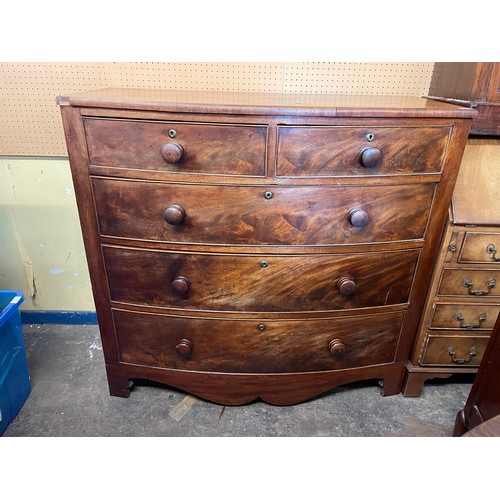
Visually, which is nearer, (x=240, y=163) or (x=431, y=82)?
(x=240, y=163)

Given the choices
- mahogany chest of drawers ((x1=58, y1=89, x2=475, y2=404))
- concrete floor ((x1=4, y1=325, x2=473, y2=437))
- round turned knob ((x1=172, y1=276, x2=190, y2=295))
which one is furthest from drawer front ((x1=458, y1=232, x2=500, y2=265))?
round turned knob ((x1=172, y1=276, x2=190, y2=295))

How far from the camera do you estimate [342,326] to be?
1447mm

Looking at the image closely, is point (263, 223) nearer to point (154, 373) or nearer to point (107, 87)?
point (154, 373)

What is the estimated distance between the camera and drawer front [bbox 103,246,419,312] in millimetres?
1311

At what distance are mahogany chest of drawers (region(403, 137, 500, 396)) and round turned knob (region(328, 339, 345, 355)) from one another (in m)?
0.37

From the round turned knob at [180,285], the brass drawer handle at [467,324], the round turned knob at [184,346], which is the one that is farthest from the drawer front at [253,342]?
the brass drawer handle at [467,324]

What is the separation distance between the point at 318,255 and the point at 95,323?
146cm

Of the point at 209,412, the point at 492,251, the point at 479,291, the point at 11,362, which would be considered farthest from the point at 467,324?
the point at 11,362

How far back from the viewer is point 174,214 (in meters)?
1.20

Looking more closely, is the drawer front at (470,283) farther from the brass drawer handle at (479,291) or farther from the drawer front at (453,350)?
the drawer front at (453,350)

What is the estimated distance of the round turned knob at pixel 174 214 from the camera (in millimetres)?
1195

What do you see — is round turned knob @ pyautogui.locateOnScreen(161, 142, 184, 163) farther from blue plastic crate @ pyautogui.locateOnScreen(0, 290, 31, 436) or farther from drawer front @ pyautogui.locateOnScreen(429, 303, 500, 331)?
drawer front @ pyautogui.locateOnScreen(429, 303, 500, 331)
